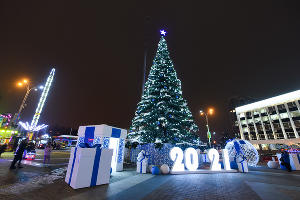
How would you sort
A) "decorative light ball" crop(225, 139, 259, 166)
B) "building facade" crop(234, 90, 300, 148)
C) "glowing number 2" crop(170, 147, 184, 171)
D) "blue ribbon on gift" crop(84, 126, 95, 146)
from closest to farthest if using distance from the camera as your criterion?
"glowing number 2" crop(170, 147, 184, 171) → "blue ribbon on gift" crop(84, 126, 95, 146) → "decorative light ball" crop(225, 139, 259, 166) → "building facade" crop(234, 90, 300, 148)

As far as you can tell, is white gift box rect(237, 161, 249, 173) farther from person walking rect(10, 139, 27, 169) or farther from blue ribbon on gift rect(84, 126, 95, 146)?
person walking rect(10, 139, 27, 169)

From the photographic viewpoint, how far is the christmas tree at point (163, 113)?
15328 mm

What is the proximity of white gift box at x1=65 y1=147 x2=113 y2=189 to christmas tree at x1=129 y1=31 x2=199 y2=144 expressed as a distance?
828cm

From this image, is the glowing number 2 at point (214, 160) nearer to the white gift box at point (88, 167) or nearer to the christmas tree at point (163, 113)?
the christmas tree at point (163, 113)

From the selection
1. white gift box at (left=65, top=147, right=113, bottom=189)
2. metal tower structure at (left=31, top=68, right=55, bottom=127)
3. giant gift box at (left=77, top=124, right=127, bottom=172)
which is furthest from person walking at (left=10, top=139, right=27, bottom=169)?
metal tower structure at (left=31, top=68, right=55, bottom=127)

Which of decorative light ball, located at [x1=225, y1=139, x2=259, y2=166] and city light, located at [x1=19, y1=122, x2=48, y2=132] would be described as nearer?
decorative light ball, located at [x1=225, y1=139, x2=259, y2=166]

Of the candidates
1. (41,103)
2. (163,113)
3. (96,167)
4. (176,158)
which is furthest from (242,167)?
(41,103)

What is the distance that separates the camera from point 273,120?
5081cm

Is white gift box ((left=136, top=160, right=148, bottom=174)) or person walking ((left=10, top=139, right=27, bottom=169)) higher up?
Answer: person walking ((left=10, top=139, right=27, bottom=169))

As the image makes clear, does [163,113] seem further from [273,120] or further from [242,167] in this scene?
[273,120]

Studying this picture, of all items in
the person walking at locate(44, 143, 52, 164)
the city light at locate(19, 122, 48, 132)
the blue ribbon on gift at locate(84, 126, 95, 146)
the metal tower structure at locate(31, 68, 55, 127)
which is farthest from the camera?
the metal tower structure at locate(31, 68, 55, 127)

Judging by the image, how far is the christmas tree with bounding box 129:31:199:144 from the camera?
15328 millimetres

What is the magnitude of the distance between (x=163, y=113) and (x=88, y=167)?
10430 millimetres

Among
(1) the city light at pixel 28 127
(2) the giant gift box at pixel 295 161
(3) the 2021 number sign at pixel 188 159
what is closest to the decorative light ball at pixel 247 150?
(2) the giant gift box at pixel 295 161
